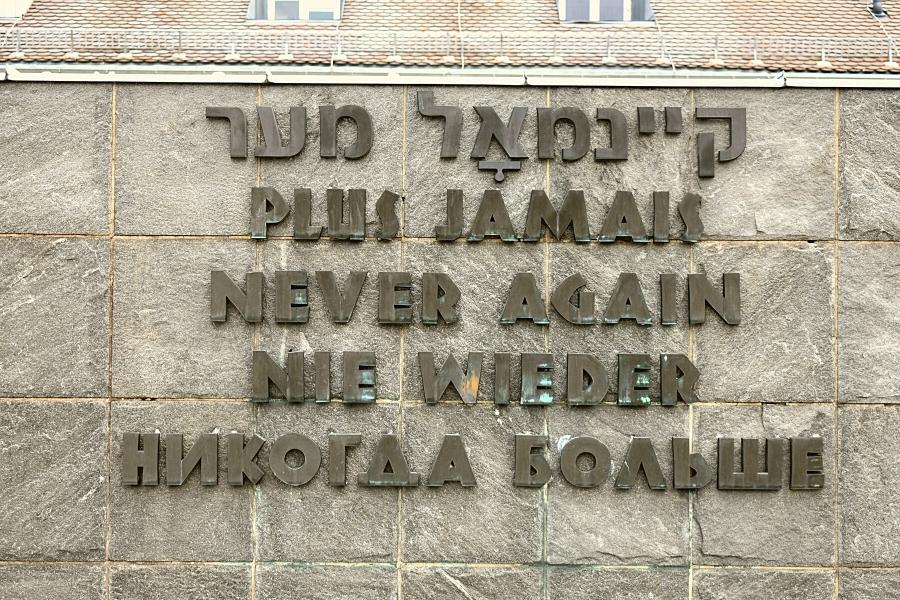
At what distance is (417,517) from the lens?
655 centimetres

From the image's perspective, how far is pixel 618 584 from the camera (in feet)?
21.5

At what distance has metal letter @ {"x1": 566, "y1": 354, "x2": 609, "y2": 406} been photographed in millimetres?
6535

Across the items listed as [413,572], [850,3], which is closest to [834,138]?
[413,572]

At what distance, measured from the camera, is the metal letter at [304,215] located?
6602mm

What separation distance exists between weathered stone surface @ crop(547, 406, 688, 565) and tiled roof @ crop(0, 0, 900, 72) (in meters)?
3.00

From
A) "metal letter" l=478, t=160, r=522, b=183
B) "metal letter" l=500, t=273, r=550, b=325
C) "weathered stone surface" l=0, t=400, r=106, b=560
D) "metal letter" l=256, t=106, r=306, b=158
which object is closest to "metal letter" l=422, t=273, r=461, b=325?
"metal letter" l=500, t=273, r=550, b=325

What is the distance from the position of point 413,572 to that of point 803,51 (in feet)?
16.2

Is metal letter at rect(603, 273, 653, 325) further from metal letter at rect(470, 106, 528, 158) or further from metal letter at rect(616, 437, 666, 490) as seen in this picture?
metal letter at rect(470, 106, 528, 158)

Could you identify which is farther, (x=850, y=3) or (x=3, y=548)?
(x=850, y=3)

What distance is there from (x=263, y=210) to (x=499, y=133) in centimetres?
169

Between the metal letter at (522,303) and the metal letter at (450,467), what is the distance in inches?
35.8

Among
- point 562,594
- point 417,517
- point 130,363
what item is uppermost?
point 130,363

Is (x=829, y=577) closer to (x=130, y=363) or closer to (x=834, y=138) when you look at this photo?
(x=834, y=138)

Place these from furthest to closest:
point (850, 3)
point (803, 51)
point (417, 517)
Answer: point (850, 3)
point (803, 51)
point (417, 517)
